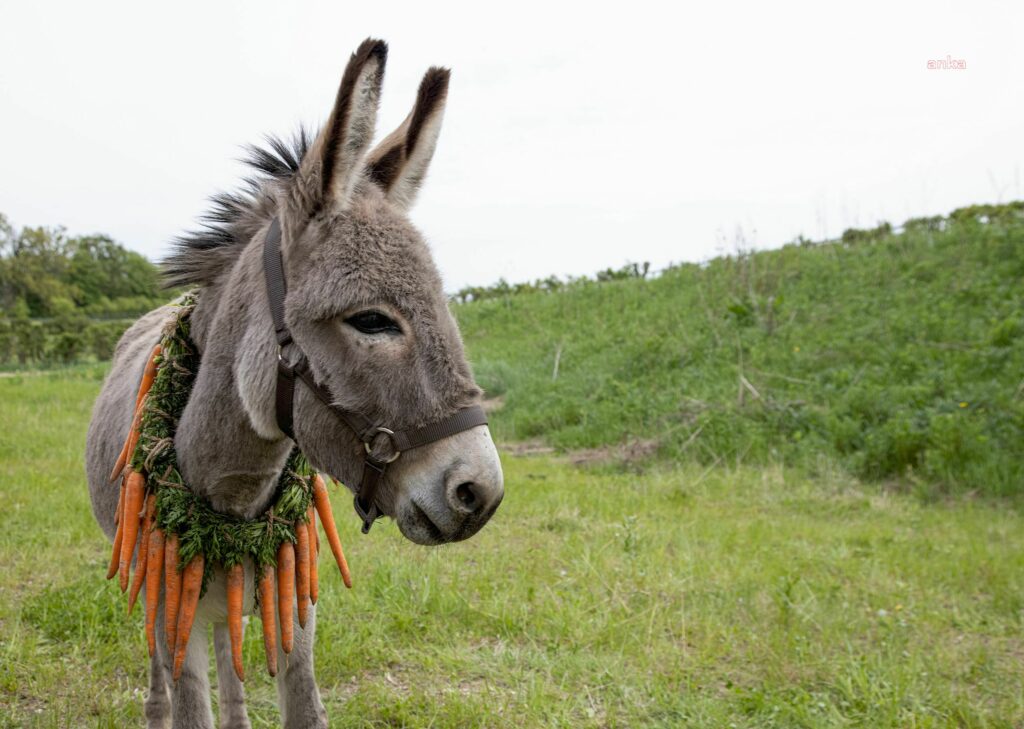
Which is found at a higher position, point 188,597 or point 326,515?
point 326,515

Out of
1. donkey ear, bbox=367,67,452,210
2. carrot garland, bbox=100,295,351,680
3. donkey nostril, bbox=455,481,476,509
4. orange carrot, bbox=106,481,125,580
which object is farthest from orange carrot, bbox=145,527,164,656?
donkey ear, bbox=367,67,452,210

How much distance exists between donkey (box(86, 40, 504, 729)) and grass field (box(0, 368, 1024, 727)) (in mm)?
1194

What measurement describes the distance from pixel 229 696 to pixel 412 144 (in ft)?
8.10

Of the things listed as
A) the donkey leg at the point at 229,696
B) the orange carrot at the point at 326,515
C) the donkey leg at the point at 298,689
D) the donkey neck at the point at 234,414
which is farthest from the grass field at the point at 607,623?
the donkey neck at the point at 234,414

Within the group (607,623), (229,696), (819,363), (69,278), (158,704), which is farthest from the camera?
(69,278)

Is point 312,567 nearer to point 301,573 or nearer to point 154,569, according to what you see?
point 301,573

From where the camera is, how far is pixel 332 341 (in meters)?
1.96

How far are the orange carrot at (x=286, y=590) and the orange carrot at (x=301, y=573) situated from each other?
59 millimetres

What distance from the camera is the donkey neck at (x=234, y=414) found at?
2.13 meters

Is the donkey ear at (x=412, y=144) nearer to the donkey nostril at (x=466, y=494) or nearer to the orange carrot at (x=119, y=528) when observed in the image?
the donkey nostril at (x=466, y=494)

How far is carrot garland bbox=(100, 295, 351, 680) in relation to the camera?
7.64 ft

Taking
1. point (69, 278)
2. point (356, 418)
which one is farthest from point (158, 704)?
point (69, 278)

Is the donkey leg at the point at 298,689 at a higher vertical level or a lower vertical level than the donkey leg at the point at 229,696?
higher

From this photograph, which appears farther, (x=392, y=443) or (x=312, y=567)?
(x=312, y=567)
